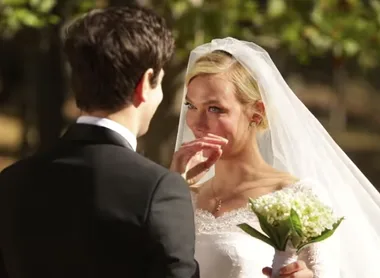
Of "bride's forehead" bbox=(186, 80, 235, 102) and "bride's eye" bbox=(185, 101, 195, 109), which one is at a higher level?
"bride's forehead" bbox=(186, 80, 235, 102)

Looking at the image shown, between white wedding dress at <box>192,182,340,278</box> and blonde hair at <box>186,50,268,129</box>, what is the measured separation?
0.47 m

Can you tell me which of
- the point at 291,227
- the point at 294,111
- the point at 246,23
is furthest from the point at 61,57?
the point at 291,227

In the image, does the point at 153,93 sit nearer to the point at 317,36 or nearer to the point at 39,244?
the point at 39,244

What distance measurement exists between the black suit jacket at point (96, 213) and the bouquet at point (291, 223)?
18.8 inches

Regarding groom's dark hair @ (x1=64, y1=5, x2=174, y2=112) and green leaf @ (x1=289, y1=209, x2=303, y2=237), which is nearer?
groom's dark hair @ (x1=64, y1=5, x2=174, y2=112)

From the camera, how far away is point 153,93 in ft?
8.97

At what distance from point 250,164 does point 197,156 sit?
344 mm

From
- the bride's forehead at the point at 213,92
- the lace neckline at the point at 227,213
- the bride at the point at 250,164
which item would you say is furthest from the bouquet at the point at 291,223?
the bride's forehead at the point at 213,92

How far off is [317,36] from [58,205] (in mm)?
5121

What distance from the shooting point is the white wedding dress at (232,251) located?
367 cm

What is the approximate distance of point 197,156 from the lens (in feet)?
12.0

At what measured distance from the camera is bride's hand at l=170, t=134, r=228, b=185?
360 cm

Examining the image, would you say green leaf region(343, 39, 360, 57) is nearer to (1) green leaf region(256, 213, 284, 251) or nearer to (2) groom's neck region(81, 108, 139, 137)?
(1) green leaf region(256, 213, 284, 251)

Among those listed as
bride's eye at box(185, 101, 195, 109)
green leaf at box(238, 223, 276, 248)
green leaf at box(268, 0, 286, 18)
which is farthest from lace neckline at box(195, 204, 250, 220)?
Answer: green leaf at box(268, 0, 286, 18)
